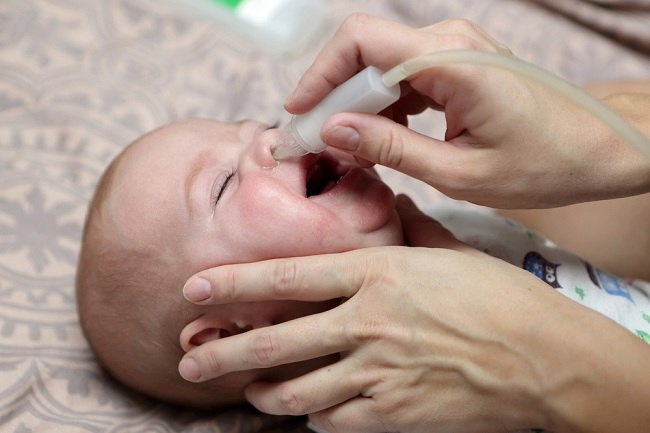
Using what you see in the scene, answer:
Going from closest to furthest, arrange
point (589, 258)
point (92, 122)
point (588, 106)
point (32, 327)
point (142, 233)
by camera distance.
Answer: point (588, 106) < point (142, 233) < point (32, 327) < point (589, 258) < point (92, 122)

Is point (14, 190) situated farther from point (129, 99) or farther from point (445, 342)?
point (445, 342)

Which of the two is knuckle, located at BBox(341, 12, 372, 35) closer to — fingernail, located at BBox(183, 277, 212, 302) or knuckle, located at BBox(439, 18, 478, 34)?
knuckle, located at BBox(439, 18, 478, 34)

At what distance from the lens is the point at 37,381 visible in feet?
3.87

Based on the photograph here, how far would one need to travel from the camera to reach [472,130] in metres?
0.93

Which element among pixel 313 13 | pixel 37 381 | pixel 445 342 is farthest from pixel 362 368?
pixel 313 13

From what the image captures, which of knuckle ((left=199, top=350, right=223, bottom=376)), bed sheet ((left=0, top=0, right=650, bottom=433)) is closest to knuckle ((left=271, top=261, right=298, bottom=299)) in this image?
knuckle ((left=199, top=350, right=223, bottom=376))

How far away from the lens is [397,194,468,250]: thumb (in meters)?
1.05

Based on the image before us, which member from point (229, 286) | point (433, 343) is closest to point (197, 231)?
point (229, 286)

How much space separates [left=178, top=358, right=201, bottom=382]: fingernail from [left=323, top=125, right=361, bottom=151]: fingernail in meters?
0.36

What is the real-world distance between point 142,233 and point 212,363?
0.23 metres

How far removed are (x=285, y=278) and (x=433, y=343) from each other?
21 centimetres

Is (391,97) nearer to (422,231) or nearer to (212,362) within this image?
(422,231)

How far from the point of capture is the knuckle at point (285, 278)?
0.94 metres

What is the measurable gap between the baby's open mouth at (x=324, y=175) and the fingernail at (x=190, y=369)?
0.31m
